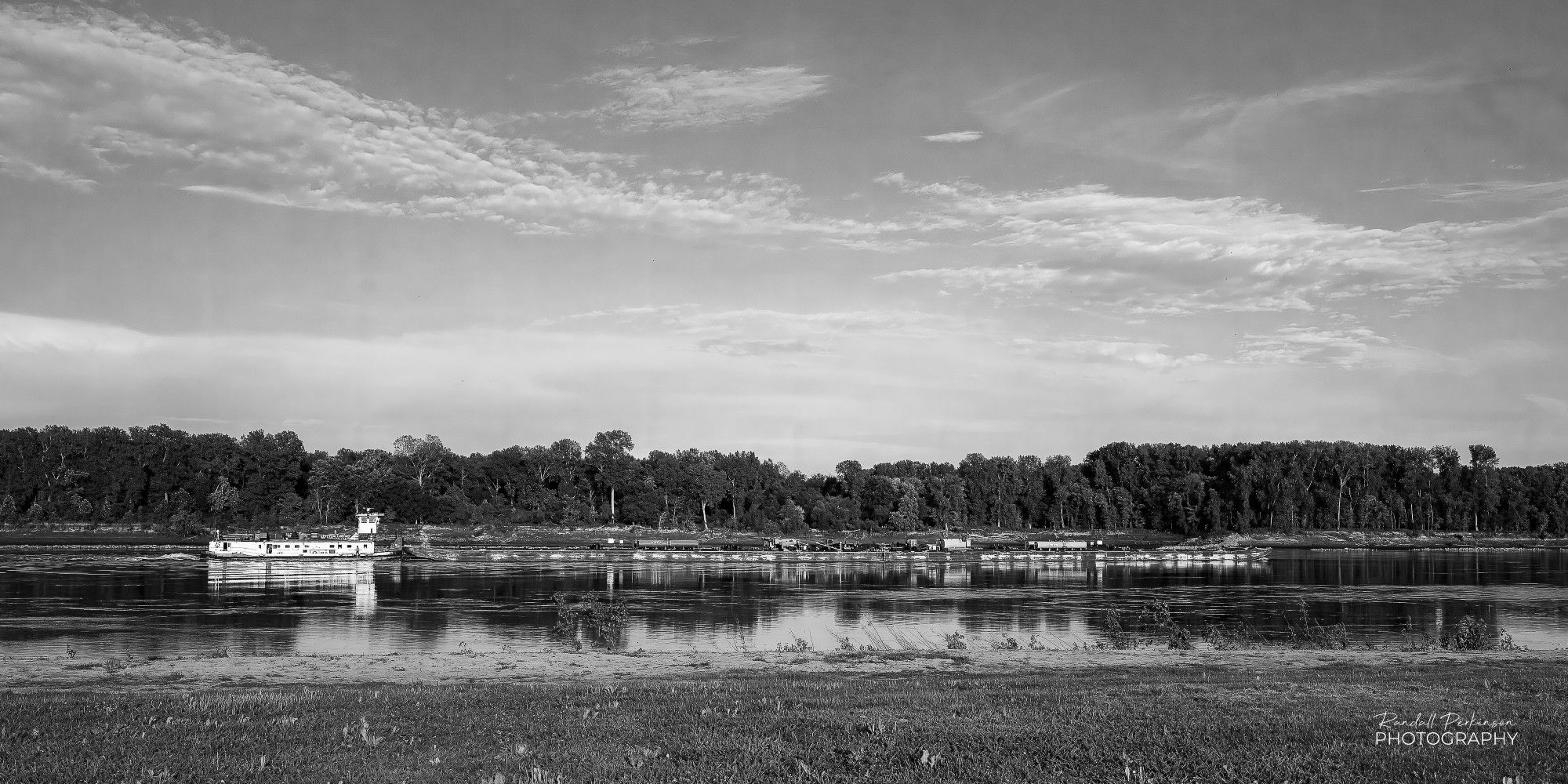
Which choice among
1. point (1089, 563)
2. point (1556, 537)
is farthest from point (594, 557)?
point (1556, 537)

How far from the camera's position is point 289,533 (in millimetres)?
141500

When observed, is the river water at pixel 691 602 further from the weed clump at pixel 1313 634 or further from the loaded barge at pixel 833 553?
the loaded barge at pixel 833 553

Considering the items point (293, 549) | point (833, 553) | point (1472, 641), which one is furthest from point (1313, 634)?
point (293, 549)

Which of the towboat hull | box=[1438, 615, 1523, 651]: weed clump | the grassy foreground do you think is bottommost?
the towboat hull

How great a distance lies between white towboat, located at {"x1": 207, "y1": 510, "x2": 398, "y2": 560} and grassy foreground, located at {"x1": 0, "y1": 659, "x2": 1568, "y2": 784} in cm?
9299

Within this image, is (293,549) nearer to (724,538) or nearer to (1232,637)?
(724,538)

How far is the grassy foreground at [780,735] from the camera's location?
562 inches

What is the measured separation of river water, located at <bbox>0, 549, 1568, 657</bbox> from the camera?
1925 inches

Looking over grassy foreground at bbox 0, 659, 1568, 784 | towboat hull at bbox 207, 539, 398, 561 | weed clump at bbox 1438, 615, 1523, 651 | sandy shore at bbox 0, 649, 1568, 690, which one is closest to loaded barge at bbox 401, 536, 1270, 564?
towboat hull at bbox 207, 539, 398, 561

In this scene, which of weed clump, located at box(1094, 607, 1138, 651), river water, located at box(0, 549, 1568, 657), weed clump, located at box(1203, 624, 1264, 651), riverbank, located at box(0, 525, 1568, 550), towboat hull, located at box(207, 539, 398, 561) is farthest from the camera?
riverbank, located at box(0, 525, 1568, 550)

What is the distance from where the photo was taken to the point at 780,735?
54.4ft

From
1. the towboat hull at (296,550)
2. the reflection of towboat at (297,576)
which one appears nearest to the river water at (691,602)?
the reflection of towboat at (297,576)

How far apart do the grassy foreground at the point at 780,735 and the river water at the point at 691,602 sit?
23.9 m

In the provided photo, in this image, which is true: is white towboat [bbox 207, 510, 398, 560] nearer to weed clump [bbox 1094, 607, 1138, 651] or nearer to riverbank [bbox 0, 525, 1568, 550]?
riverbank [bbox 0, 525, 1568, 550]
